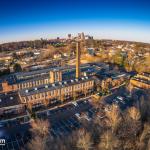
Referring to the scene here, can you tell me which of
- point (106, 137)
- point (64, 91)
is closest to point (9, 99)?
point (64, 91)

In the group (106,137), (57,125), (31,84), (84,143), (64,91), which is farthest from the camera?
(31,84)

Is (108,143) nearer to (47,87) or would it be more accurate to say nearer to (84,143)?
(84,143)

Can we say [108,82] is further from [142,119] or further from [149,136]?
[149,136]

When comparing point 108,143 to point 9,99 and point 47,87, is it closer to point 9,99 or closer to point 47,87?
point 47,87

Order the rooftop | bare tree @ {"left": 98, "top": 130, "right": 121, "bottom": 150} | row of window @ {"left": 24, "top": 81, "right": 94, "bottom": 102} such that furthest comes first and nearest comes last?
the rooftop, row of window @ {"left": 24, "top": 81, "right": 94, "bottom": 102}, bare tree @ {"left": 98, "top": 130, "right": 121, "bottom": 150}

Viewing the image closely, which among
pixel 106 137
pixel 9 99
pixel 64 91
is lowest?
pixel 9 99

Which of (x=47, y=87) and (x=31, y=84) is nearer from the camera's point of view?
(x=47, y=87)

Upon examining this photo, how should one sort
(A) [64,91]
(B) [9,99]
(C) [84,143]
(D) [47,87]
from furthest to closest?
(A) [64,91] < (D) [47,87] < (B) [9,99] < (C) [84,143]

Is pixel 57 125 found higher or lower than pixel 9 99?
lower

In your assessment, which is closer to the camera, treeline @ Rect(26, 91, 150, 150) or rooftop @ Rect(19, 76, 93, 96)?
treeline @ Rect(26, 91, 150, 150)

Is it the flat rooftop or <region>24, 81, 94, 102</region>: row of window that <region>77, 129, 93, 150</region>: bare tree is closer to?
<region>24, 81, 94, 102</region>: row of window

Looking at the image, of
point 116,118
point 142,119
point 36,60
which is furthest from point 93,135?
point 36,60

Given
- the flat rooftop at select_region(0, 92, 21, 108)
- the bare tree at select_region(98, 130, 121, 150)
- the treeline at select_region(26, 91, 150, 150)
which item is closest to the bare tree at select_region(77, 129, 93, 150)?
the treeline at select_region(26, 91, 150, 150)
